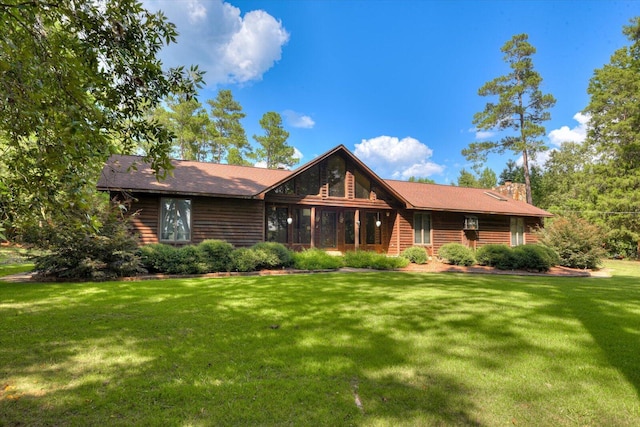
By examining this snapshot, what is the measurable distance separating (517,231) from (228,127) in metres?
31.0

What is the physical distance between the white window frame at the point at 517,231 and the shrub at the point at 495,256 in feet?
22.7

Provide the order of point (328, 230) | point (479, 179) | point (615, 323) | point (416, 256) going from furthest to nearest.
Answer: point (479, 179), point (328, 230), point (416, 256), point (615, 323)

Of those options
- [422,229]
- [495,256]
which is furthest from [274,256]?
[422,229]

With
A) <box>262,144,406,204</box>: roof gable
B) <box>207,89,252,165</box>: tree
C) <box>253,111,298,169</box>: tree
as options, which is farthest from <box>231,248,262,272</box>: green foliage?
<box>253,111,298,169</box>: tree

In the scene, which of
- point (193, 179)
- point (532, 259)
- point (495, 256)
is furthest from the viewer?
point (193, 179)

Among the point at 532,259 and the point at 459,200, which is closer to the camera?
the point at 532,259

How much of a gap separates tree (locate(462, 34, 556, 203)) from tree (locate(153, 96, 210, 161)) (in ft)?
95.9

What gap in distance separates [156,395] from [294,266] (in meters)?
10.3

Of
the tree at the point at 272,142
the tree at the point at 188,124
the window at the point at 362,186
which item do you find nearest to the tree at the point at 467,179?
the tree at the point at 272,142

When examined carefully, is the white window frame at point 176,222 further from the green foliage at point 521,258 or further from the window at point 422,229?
the green foliage at point 521,258

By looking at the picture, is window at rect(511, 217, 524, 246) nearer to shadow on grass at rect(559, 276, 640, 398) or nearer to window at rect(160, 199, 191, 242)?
shadow on grass at rect(559, 276, 640, 398)

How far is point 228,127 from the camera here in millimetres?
37062

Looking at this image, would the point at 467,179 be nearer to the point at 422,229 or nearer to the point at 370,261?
the point at 422,229

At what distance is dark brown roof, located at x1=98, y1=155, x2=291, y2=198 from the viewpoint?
13172 millimetres
